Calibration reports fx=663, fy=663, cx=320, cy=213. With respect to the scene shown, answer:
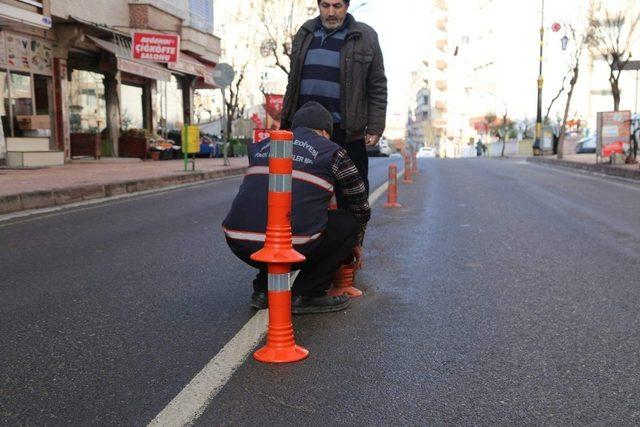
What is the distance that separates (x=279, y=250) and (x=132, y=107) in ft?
81.9

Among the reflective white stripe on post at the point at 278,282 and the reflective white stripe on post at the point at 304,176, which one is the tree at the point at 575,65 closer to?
the reflective white stripe on post at the point at 304,176

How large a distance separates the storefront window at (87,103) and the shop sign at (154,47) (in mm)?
2872

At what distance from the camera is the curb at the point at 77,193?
9102mm

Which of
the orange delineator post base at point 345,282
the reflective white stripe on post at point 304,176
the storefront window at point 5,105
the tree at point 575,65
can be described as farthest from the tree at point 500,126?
the reflective white stripe on post at point 304,176

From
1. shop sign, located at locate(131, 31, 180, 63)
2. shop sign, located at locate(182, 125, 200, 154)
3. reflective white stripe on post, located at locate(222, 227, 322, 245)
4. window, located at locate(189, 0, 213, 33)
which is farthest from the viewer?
window, located at locate(189, 0, 213, 33)

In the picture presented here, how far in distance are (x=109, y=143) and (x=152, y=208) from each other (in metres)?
15.5

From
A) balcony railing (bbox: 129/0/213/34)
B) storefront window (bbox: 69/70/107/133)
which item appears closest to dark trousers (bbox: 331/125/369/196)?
storefront window (bbox: 69/70/107/133)

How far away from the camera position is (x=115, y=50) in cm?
2119

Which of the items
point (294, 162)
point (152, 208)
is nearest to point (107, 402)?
point (294, 162)

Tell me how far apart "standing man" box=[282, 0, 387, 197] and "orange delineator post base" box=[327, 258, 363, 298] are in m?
0.75

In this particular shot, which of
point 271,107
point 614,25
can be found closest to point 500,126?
point 614,25

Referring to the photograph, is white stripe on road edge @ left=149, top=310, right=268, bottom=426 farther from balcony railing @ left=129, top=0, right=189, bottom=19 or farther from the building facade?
balcony railing @ left=129, top=0, right=189, bottom=19

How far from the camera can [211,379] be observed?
2.86 metres

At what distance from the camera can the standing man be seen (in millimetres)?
4402
